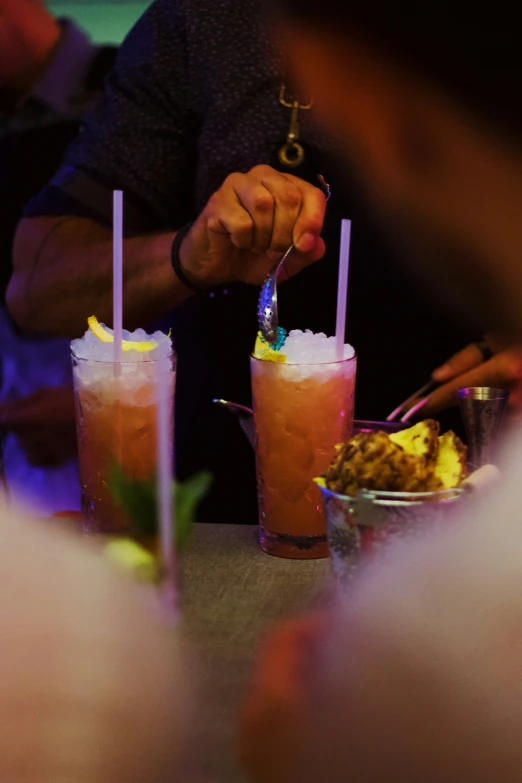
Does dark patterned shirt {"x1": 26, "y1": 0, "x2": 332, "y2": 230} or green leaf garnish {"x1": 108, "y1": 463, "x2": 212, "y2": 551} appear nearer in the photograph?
green leaf garnish {"x1": 108, "y1": 463, "x2": 212, "y2": 551}

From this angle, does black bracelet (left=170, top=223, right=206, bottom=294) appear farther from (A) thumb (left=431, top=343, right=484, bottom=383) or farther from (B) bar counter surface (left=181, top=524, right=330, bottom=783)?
(B) bar counter surface (left=181, top=524, right=330, bottom=783)

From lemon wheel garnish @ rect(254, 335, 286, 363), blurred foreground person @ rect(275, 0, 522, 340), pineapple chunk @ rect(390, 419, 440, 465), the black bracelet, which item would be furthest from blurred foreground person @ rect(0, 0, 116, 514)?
pineapple chunk @ rect(390, 419, 440, 465)

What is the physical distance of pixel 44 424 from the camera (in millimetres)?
2697

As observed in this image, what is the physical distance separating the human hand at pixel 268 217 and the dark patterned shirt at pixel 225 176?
441 millimetres

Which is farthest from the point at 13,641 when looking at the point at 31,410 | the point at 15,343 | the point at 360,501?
the point at 15,343

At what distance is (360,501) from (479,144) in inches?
53.8

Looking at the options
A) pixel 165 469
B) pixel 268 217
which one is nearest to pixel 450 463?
pixel 165 469

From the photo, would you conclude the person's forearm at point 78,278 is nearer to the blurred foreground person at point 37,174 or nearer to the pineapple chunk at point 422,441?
the blurred foreground person at point 37,174

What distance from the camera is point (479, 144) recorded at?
78.0 inches

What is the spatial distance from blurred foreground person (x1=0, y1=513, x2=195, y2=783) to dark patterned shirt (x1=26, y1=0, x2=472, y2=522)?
104cm

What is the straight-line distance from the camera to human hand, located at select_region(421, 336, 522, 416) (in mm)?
1713

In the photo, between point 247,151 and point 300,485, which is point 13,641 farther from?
point 247,151

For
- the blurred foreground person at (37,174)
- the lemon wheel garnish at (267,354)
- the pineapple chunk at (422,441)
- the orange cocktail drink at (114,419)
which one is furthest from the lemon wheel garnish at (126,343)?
the blurred foreground person at (37,174)

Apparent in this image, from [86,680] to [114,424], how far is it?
45 centimetres
